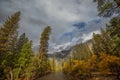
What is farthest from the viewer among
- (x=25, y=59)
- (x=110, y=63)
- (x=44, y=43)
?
(x=44, y=43)

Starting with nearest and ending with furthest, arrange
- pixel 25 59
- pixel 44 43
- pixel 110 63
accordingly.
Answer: pixel 110 63 < pixel 25 59 < pixel 44 43

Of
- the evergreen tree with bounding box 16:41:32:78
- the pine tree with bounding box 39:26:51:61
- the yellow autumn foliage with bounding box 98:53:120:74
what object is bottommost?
the yellow autumn foliage with bounding box 98:53:120:74

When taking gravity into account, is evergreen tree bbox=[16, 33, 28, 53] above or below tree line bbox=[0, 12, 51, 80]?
above

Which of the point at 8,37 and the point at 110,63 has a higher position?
the point at 8,37

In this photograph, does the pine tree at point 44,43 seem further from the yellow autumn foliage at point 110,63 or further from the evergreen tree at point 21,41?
the yellow autumn foliage at point 110,63

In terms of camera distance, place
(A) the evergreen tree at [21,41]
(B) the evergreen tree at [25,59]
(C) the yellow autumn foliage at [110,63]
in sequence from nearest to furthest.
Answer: (C) the yellow autumn foliage at [110,63], (B) the evergreen tree at [25,59], (A) the evergreen tree at [21,41]

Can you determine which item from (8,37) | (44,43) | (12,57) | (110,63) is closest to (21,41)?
(44,43)

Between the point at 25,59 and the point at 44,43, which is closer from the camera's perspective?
the point at 25,59

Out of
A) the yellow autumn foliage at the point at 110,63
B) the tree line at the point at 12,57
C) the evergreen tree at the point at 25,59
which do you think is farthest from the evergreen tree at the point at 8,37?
the yellow autumn foliage at the point at 110,63

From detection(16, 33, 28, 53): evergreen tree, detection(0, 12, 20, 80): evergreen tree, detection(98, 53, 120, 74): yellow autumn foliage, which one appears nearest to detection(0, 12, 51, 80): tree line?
detection(0, 12, 20, 80): evergreen tree

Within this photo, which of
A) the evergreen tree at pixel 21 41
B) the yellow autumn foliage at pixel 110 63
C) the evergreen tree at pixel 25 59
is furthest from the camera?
the evergreen tree at pixel 21 41

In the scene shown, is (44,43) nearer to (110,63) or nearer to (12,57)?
(12,57)

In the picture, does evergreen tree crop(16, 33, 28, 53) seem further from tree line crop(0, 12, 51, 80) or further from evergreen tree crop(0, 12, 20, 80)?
evergreen tree crop(0, 12, 20, 80)

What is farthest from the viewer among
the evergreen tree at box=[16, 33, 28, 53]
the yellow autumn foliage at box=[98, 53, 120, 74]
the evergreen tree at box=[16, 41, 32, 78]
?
the evergreen tree at box=[16, 33, 28, 53]
